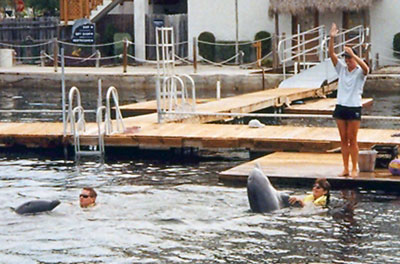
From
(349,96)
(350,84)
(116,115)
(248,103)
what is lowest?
(248,103)

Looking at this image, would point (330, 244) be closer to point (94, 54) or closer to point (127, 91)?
point (127, 91)

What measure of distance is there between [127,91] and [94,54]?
5.82m

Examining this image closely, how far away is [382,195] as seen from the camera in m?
16.5

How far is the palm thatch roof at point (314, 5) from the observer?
3742 centimetres

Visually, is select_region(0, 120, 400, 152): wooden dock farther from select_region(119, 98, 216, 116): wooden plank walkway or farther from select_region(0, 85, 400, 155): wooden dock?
select_region(119, 98, 216, 116): wooden plank walkway

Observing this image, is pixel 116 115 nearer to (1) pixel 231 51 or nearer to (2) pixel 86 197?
(2) pixel 86 197

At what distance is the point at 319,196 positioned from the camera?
1567cm

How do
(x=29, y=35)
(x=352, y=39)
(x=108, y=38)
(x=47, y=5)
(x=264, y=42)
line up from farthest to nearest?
(x=47, y=5)
(x=29, y=35)
(x=108, y=38)
(x=264, y=42)
(x=352, y=39)

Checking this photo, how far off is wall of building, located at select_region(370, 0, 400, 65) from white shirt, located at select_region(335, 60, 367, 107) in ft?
73.1

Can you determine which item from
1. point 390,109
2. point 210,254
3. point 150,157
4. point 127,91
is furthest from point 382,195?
point 127,91

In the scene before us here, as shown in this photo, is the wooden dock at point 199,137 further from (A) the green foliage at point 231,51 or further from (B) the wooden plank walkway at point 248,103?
(A) the green foliage at point 231,51

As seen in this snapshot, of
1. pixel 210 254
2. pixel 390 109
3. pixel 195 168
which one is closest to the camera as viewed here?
pixel 210 254

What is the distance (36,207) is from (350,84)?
15.7 feet

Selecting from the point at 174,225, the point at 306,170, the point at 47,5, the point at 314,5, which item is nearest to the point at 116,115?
the point at 306,170
